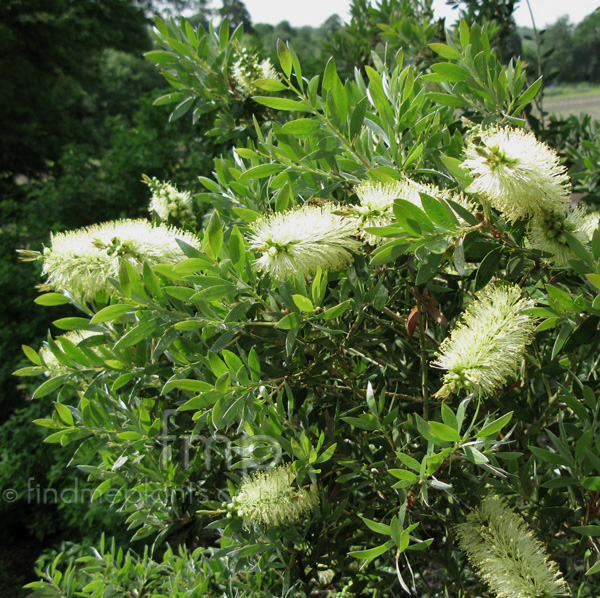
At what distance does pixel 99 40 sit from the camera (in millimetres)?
7703

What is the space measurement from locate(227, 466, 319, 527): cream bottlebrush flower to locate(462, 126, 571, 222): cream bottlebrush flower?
2.36 ft

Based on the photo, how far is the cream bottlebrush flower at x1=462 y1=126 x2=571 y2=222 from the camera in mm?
915

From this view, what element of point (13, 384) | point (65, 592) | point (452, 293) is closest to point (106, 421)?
point (65, 592)

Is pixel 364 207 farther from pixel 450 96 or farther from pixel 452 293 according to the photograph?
pixel 452 293

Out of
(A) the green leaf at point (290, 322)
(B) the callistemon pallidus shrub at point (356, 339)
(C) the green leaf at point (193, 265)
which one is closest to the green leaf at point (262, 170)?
(B) the callistemon pallidus shrub at point (356, 339)

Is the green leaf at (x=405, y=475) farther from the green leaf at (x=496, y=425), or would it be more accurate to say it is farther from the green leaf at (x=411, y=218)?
the green leaf at (x=411, y=218)

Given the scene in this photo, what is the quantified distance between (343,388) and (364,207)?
507mm

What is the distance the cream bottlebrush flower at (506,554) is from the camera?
1.06 meters

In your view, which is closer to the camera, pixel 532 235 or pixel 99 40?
pixel 532 235

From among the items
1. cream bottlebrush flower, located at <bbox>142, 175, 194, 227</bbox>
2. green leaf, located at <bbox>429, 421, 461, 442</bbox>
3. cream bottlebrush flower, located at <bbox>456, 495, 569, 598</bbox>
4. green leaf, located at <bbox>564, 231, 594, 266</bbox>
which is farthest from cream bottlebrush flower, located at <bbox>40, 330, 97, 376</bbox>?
green leaf, located at <bbox>564, 231, 594, 266</bbox>

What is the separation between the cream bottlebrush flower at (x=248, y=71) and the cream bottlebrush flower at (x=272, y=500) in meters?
1.26

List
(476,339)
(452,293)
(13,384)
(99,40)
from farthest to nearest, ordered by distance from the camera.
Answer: (99,40) → (13,384) → (452,293) → (476,339)

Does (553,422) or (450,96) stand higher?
(450,96)

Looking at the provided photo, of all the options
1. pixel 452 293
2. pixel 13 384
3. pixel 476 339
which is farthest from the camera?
pixel 13 384
